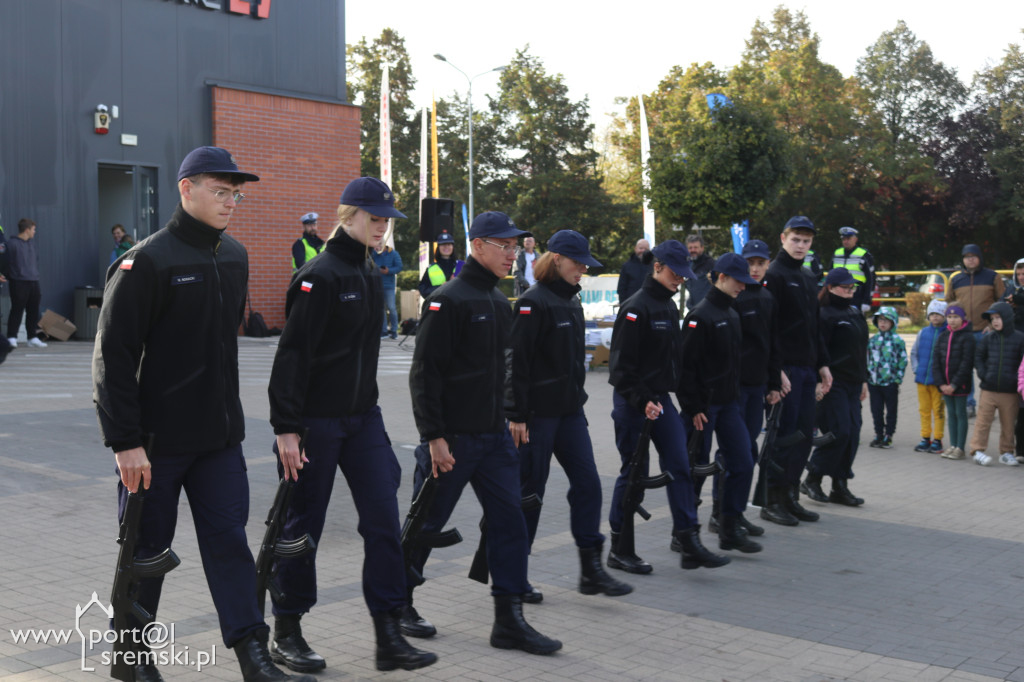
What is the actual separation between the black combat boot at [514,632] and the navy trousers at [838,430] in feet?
13.5

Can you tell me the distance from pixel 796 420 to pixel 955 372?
160 inches

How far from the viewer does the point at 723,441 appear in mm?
7191

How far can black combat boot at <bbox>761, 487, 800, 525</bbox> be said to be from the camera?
26.5 ft

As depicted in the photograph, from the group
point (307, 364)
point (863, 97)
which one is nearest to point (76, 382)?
point (307, 364)

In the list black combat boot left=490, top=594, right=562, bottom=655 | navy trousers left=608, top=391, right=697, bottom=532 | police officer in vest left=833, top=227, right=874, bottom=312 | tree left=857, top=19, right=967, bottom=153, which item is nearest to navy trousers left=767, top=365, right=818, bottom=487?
navy trousers left=608, top=391, right=697, bottom=532

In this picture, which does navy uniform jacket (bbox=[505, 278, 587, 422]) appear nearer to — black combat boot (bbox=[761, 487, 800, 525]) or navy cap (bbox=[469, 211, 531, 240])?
navy cap (bbox=[469, 211, 531, 240])

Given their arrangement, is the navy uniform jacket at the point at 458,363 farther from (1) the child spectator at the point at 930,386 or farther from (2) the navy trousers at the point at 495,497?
(1) the child spectator at the point at 930,386

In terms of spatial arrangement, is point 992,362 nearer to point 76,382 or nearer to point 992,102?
point 76,382

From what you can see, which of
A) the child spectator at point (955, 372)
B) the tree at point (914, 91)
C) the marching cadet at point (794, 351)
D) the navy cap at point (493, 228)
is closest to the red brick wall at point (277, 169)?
the child spectator at point (955, 372)

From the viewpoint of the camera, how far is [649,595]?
Result: 6.12 meters

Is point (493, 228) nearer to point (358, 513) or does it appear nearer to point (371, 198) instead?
point (371, 198)

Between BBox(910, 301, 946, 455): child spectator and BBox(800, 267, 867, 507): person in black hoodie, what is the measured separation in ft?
10.3

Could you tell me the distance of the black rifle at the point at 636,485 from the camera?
657cm

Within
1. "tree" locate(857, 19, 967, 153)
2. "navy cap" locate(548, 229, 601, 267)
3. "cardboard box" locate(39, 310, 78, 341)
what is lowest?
"cardboard box" locate(39, 310, 78, 341)
